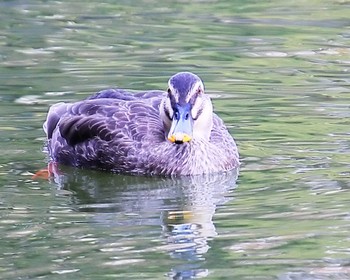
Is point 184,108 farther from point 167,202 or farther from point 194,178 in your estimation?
point 167,202

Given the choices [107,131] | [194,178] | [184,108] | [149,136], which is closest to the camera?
[184,108]

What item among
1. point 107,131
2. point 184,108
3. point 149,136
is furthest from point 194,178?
point 107,131

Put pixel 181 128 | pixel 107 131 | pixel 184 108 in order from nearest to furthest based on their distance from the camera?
pixel 181 128 < pixel 184 108 < pixel 107 131

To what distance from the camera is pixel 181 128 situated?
10.6 m

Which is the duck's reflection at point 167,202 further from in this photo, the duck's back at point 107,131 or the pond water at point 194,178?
the duck's back at point 107,131

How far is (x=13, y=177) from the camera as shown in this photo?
10.9 meters

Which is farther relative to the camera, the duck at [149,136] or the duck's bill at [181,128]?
the duck at [149,136]

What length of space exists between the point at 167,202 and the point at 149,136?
1277 mm

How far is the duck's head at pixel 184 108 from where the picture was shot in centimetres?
Result: 1056

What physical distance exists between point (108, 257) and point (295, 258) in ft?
3.88

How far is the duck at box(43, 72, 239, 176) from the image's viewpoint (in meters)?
10.9

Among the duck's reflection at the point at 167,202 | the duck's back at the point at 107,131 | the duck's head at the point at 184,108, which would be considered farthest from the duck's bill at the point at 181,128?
the duck's back at the point at 107,131

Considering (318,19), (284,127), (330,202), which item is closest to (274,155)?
(284,127)

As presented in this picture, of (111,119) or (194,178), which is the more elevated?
(111,119)
